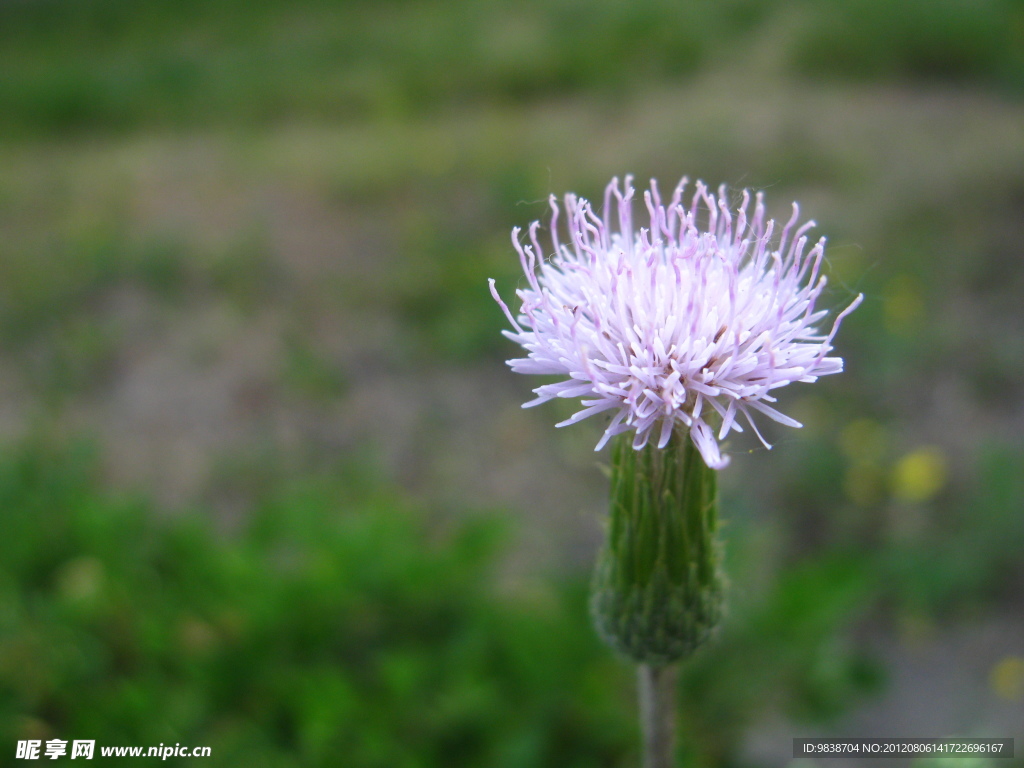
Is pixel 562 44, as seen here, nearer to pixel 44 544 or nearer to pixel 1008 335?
pixel 1008 335

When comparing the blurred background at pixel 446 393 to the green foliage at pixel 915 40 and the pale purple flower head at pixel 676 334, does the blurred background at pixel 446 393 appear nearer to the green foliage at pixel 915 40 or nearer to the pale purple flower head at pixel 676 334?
the green foliage at pixel 915 40

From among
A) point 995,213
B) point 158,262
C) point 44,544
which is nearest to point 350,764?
point 44,544

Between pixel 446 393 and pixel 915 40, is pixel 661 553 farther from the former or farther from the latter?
pixel 915 40

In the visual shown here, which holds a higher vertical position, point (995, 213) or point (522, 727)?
point (995, 213)

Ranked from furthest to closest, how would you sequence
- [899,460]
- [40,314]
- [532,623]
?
1. [40,314]
2. [899,460]
3. [532,623]

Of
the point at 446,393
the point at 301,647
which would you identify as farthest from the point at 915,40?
the point at 301,647

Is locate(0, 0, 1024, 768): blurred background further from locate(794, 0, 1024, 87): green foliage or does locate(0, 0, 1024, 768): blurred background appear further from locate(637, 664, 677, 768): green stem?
locate(637, 664, 677, 768): green stem
